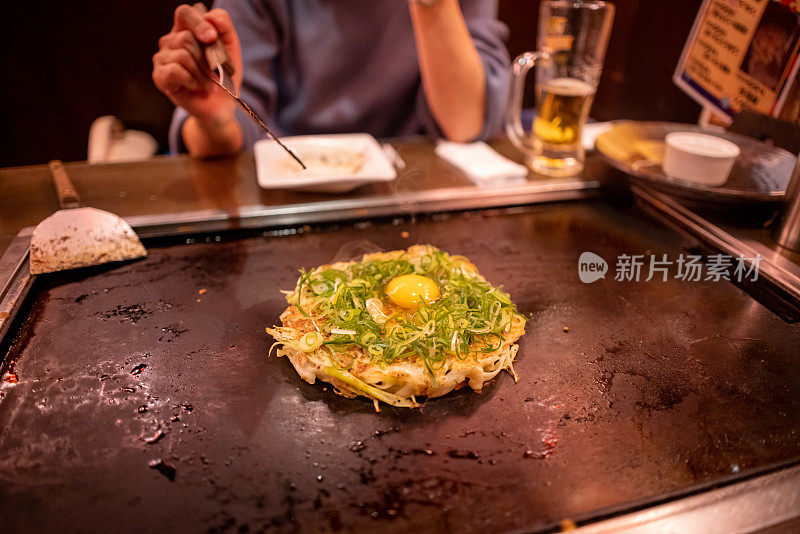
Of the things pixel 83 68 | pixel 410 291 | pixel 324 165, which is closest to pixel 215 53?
pixel 324 165

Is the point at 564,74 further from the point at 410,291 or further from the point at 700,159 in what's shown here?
the point at 410,291

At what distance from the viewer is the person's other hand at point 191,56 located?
2.00 metres

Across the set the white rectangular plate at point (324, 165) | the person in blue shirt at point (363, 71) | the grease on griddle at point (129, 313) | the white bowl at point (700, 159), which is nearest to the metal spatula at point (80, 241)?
the grease on griddle at point (129, 313)

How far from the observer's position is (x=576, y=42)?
2533 mm

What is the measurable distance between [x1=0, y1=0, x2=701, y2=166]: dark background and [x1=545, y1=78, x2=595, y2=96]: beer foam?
276 cm

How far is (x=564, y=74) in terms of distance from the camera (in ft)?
8.58

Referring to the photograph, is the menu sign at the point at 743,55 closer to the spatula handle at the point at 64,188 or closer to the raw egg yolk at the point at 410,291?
Answer: the raw egg yolk at the point at 410,291

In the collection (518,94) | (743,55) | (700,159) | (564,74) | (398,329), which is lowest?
(398,329)

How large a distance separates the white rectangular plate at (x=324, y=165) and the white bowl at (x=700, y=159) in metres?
1.25

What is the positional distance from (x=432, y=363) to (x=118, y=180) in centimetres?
185

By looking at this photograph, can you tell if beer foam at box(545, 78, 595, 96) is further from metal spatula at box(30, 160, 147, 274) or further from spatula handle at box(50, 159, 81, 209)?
spatula handle at box(50, 159, 81, 209)

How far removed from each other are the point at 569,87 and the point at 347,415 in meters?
1.96

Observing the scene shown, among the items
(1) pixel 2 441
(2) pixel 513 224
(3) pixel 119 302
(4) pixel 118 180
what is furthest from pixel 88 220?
(2) pixel 513 224

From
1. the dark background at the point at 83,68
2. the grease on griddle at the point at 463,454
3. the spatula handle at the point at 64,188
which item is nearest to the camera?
the grease on griddle at the point at 463,454
